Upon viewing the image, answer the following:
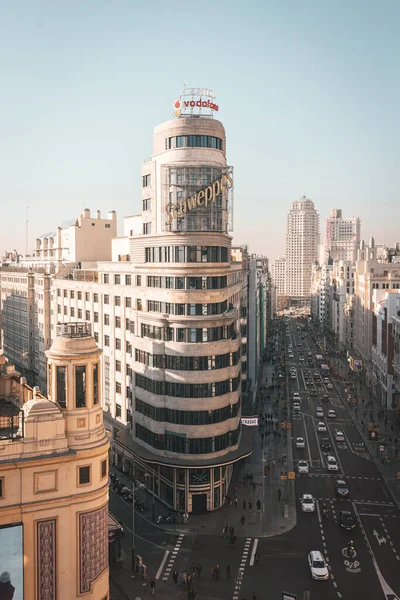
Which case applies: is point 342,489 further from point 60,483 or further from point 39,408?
point 39,408

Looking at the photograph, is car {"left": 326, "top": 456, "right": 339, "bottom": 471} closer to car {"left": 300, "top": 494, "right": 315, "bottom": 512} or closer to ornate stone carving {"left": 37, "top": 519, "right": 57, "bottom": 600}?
car {"left": 300, "top": 494, "right": 315, "bottom": 512}

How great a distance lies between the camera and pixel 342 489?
224ft

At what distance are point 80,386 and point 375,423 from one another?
77951mm

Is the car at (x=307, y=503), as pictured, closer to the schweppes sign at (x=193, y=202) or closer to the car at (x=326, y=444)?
the car at (x=326, y=444)

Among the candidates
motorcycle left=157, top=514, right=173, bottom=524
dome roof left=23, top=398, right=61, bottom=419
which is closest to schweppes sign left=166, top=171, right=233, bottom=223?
motorcycle left=157, top=514, right=173, bottom=524

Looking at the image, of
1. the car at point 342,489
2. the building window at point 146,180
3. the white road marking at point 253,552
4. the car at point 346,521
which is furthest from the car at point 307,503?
the building window at point 146,180

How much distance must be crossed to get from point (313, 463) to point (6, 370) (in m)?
51.7

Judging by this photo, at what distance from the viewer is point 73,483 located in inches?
1337

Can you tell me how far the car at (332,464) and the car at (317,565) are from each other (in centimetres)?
2697

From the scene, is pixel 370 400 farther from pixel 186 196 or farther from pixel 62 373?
pixel 62 373

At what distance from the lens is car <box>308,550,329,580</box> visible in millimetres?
48938

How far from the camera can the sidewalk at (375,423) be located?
250ft

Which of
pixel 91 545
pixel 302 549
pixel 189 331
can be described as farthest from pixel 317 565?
pixel 189 331

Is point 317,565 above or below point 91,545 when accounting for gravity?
below
